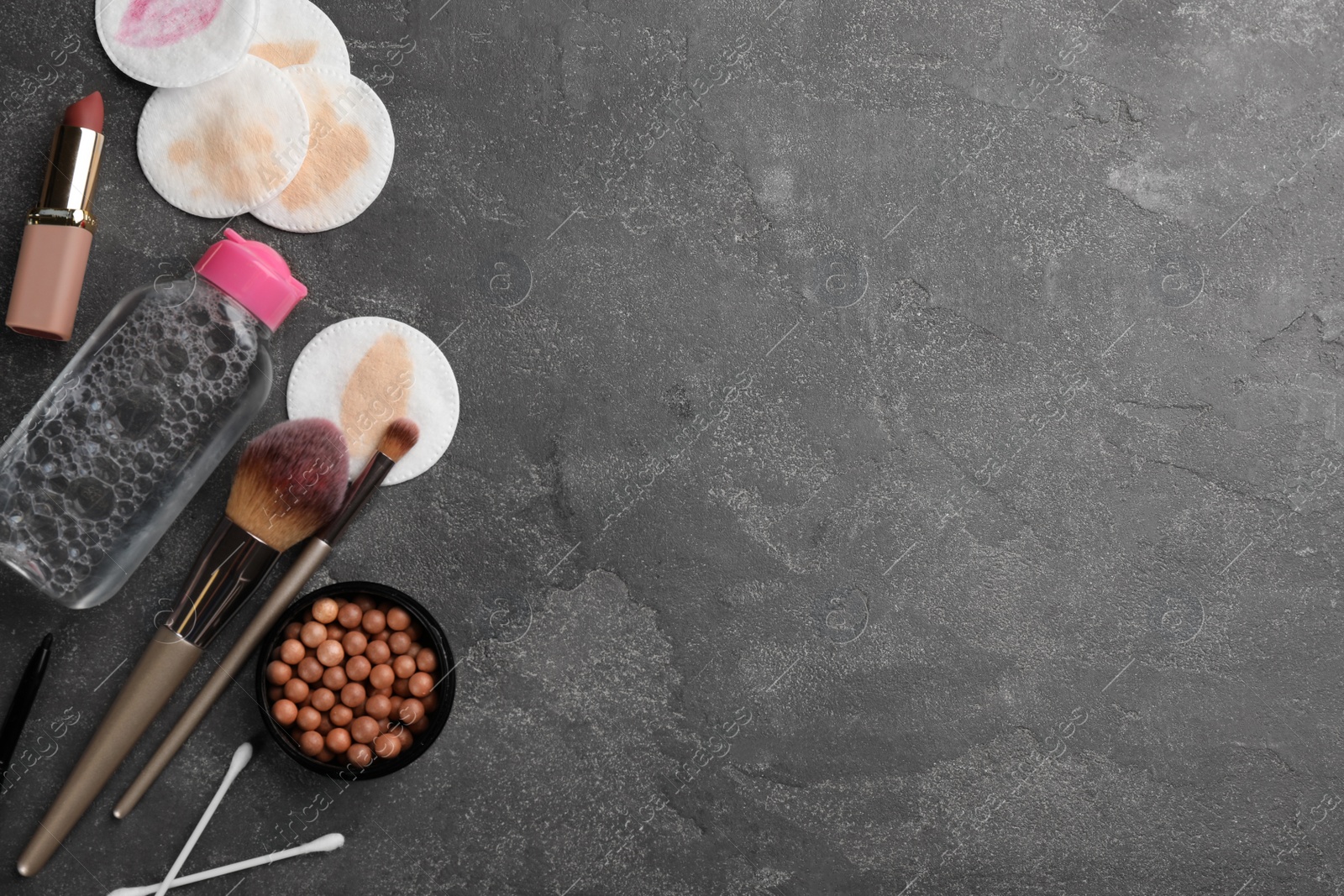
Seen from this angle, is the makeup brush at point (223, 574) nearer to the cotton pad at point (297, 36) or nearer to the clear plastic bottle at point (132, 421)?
the clear plastic bottle at point (132, 421)

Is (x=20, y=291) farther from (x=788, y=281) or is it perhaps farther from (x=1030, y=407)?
(x=1030, y=407)

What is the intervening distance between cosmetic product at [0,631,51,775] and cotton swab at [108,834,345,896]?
0.56 feet

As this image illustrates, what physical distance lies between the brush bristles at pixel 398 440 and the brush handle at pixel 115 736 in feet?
0.87

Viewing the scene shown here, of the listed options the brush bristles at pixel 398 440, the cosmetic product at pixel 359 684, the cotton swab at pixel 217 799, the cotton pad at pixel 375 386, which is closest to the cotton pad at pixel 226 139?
the cotton pad at pixel 375 386

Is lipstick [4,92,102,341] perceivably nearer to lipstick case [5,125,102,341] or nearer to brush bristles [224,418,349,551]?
lipstick case [5,125,102,341]

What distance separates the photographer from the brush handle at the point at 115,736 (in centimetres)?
82

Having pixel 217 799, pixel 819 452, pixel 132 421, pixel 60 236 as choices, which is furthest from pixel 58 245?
pixel 819 452

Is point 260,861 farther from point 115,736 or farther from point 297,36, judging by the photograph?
point 297,36

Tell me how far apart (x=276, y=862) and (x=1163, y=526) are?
3.35 feet

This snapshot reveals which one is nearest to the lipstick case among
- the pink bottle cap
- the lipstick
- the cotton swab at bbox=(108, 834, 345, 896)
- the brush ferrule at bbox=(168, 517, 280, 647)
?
the lipstick

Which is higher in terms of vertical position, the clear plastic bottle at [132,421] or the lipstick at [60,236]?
the lipstick at [60,236]

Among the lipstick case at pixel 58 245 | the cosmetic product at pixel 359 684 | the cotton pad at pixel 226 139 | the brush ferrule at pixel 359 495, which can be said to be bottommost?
the cosmetic product at pixel 359 684

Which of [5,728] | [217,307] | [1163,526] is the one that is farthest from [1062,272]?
[5,728]

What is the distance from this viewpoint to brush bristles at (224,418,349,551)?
808mm
